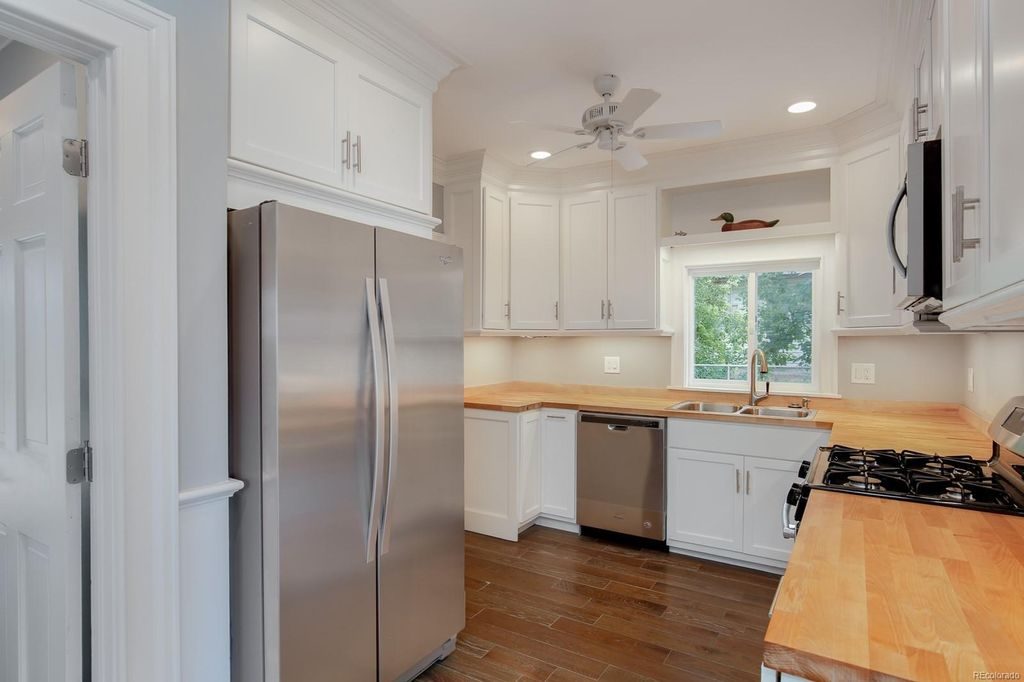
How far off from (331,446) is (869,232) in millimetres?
3031

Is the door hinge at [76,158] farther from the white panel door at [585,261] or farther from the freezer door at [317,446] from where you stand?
the white panel door at [585,261]

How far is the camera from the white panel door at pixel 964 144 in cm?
86

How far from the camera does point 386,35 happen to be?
2.26 m

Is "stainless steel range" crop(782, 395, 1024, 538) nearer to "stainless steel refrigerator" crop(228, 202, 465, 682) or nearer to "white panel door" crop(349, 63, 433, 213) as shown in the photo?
"stainless steel refrigerator" crop(228, 202, 465, 682)

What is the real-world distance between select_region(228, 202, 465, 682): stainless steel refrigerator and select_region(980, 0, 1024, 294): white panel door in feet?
5.14

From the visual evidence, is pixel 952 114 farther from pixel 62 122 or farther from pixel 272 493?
pixel 62 122

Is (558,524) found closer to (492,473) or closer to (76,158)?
(492,473)

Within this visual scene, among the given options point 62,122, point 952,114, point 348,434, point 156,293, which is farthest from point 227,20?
point 952,114

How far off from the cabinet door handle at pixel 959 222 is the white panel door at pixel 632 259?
2820 mm

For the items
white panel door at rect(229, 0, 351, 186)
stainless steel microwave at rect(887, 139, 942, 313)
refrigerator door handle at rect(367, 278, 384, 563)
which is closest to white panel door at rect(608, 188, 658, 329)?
white panel door at rect(229, 0, 351, 186)

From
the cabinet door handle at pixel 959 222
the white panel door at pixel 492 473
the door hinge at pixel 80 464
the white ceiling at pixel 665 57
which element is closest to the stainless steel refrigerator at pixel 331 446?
the door hinge at pixel 80 464

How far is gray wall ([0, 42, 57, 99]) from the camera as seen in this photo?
6.01 feet

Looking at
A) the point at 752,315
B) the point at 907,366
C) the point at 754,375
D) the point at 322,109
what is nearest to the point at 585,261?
the point at 752,315

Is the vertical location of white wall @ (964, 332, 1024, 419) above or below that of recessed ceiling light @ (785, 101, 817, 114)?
below
